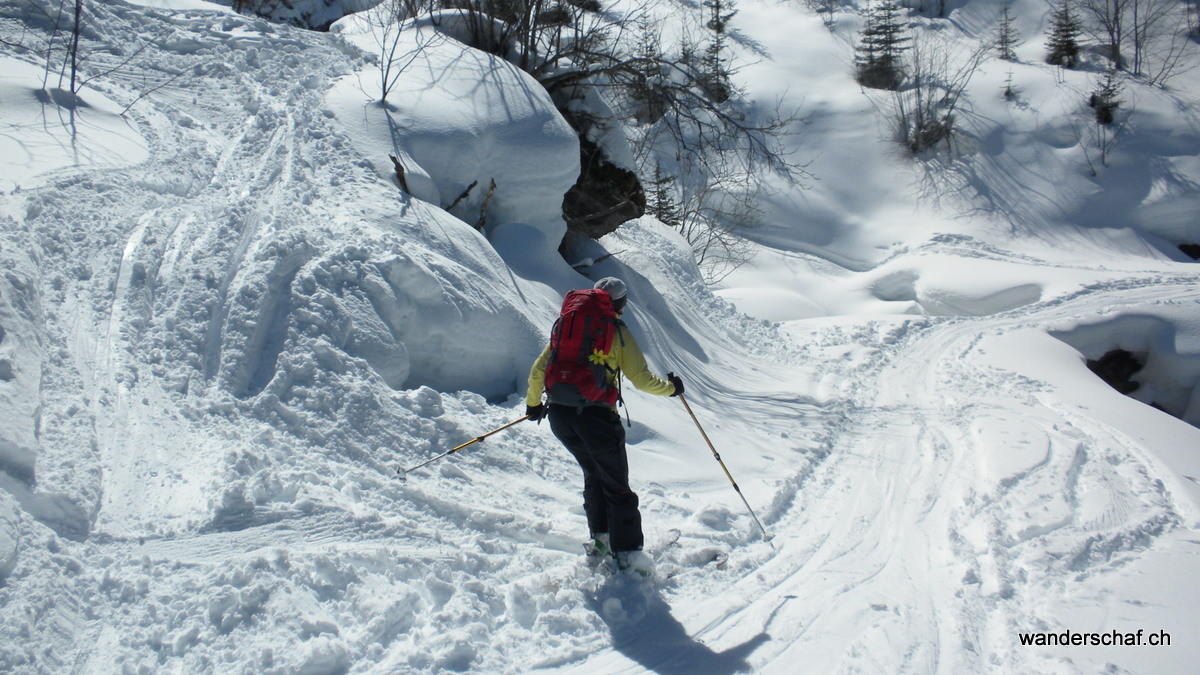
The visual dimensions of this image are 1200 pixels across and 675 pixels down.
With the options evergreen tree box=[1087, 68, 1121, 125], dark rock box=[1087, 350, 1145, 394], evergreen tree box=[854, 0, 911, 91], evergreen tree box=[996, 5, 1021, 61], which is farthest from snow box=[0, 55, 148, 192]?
evergreen tree box=[996, 5, 1021, 61]

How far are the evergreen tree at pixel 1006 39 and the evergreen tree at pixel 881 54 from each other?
4.28m

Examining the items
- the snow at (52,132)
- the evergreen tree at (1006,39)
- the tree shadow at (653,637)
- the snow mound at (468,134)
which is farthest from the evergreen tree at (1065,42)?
the tree shadow at (653,637)

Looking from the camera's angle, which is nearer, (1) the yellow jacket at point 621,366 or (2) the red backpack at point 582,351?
(2) the red backpack at point 582,351

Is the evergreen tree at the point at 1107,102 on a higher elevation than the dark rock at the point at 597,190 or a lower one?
higher

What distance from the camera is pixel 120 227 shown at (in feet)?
19.4

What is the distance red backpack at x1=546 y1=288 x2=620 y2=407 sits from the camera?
405cm

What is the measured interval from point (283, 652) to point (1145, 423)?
8363 mm

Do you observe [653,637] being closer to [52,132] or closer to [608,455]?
[608,455]

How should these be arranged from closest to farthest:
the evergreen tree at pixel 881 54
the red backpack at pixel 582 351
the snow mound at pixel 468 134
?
the red backpack at pixel 582 351
the snow mound at pixel 468 134
the evergreen tree at pixel 881 54

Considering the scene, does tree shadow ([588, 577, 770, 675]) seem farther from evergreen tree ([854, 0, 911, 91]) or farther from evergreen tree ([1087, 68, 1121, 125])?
evergreen tree ([1087, 68, 1121, 125])

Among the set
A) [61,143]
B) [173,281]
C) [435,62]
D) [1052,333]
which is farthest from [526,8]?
[1052,333]

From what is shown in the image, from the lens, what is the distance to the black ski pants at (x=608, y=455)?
4.09 meters

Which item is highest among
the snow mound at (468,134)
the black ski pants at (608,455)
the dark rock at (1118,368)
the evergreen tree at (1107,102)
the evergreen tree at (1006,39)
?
the evergreen tree at (1006,39)

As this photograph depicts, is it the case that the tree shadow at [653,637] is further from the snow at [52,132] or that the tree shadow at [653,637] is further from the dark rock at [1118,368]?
the dark rock at [1118,368]
